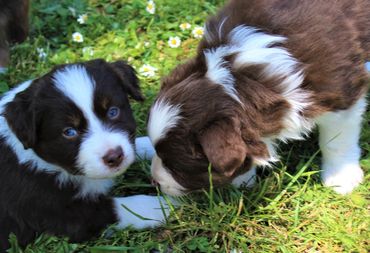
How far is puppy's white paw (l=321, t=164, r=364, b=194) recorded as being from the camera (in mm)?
3900

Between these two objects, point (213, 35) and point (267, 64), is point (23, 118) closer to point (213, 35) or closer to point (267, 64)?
point (213, 35)

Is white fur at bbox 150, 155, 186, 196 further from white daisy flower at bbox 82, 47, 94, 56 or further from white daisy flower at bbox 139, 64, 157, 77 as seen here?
white daisy flower at bbox 82, 47, 94, 56

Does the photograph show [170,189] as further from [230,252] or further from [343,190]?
[343,190]

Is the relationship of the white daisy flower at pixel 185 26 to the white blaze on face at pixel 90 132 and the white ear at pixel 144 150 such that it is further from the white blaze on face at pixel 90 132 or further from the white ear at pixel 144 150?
the white blaze on face at pixel 90 132

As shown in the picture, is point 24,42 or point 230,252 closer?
point 230,252

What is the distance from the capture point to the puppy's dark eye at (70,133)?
3148 millimetres

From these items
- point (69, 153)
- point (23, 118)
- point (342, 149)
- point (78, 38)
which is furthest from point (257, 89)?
point (78, 38)

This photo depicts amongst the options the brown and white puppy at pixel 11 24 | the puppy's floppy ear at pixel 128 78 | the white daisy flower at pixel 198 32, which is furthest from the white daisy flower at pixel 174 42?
the puppy's floppy ear at pixel 128 78

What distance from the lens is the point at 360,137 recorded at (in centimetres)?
423

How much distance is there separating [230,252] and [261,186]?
1.75 ft

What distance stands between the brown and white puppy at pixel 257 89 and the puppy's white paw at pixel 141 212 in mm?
314

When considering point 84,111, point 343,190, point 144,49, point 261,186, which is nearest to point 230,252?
point 261,186

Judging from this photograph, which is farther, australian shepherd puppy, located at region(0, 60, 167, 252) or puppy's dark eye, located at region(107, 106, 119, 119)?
puppy's dark eye, located at region(107, 106, 119, 119)

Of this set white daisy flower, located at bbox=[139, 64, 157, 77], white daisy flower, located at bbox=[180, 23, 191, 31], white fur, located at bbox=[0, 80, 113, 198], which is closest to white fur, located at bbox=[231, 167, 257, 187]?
white fur, located at bbox=[0, 80, 113, 198]
